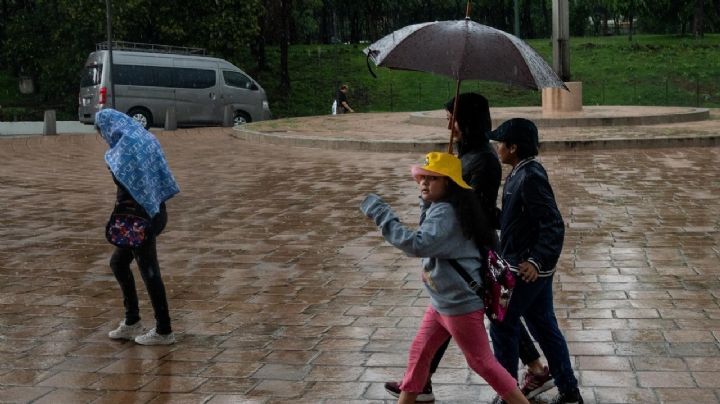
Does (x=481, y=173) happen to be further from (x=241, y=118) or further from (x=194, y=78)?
(x=241, y=118)

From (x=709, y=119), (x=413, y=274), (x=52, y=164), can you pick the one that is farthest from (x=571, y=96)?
(x=413, y=274)

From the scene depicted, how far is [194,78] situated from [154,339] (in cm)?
2421

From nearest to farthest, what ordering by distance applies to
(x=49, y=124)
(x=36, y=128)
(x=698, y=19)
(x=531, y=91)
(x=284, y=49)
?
(x=49, y=124), (x=36, y=128), (x=284, y=49), (x=531, y=91), (x=698, y=19)

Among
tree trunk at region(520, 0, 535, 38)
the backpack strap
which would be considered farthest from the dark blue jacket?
tree trunk at region(520, 0, 535, 38)

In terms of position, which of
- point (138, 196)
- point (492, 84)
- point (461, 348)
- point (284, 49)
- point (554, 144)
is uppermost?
point (284, 49)

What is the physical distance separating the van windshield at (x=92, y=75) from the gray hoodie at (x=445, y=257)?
24979mm

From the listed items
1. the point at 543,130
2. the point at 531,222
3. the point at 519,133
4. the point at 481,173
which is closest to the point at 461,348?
the point at 531,222

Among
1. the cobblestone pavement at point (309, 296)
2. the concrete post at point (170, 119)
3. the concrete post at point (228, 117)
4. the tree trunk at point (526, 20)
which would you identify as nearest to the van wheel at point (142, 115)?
the concrete post at point (170, 119)

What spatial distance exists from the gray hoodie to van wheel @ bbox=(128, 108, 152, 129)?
82.2ft

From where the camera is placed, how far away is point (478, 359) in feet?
14.0

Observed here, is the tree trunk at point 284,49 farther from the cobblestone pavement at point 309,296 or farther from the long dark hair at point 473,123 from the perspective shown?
the long dark hair at point 473,123

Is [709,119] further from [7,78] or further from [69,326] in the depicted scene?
[7,78]

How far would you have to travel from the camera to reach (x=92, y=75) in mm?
28125

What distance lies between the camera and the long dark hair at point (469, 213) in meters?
4.17
